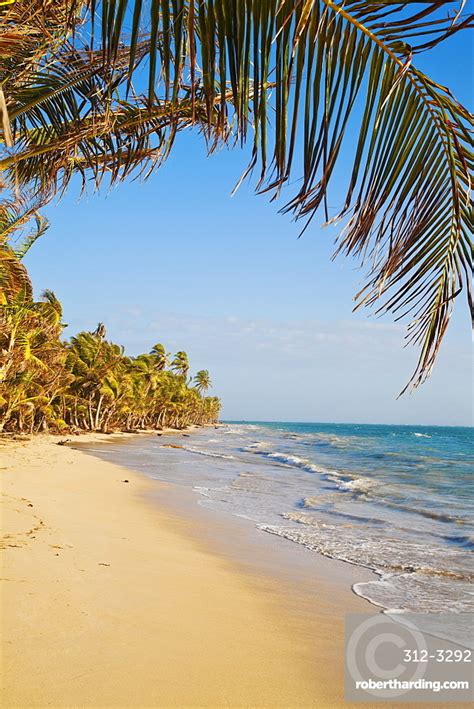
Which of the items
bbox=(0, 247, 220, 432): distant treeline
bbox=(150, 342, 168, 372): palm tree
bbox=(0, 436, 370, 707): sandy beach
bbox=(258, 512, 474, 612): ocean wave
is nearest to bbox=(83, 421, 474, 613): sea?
bbox=(258, 512, 474, 612): ocean wave

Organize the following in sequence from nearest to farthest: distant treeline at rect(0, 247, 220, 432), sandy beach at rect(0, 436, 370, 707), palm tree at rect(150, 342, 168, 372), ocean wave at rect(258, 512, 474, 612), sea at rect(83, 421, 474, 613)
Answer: sandy beach at rect(0, 436, 370, 707) < ocean wave at rect(258, 512, 474, 612) < sea at rect(83, 421, 474, 613) < distant treeline at rect(0, 247, 220, 432) < palm tree at rect(150, 342, 168, 372)

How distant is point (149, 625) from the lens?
4.53 meters

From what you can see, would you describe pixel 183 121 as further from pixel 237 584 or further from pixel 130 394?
pixel 130 394

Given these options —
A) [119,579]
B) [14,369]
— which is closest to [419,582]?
[119,579]

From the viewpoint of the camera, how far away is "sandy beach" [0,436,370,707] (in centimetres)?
344

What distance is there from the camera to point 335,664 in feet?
14.0

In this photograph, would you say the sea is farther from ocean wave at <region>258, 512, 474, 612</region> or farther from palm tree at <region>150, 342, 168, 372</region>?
palm tree at <region>150, 342, 168, 372</region>

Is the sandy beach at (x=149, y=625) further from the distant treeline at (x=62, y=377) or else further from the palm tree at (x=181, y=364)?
the palm tree at (x=181, y=364)

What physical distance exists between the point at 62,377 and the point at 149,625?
30.7 meters

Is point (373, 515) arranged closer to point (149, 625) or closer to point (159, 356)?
point (149, 625)

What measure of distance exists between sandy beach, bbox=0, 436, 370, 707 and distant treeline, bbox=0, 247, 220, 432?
7628 mm

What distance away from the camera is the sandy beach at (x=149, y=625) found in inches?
135

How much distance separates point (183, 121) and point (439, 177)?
1640 mm

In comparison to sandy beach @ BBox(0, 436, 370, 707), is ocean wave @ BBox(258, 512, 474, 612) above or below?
below
